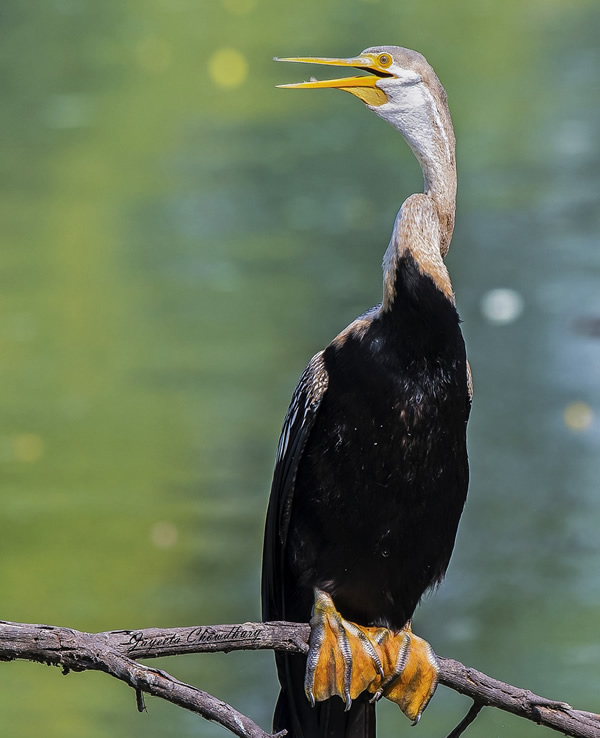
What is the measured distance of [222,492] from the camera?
3342 mm

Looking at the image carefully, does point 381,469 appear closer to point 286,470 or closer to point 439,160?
point 286,470

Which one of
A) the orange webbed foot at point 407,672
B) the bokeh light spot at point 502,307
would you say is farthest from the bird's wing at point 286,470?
the bokeh light spot at point 502,307

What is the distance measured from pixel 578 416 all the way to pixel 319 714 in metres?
1.81

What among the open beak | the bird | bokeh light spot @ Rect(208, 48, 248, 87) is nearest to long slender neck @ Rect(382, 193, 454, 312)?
the bird

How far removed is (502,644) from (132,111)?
2.09 metres

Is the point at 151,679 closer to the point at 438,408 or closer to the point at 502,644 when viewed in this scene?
the point at 438,408

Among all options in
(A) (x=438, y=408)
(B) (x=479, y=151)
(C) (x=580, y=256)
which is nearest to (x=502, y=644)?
(C) (x=580, y=256)

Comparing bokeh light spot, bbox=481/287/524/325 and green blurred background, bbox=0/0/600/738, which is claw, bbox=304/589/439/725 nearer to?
green blurred background, bbox=0/0/600/738

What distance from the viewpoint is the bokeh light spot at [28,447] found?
3.39 meters

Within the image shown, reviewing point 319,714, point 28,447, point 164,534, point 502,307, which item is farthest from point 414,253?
point 28,447

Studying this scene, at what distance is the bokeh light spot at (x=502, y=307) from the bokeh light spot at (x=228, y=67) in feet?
3.56

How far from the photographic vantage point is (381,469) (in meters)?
1.67

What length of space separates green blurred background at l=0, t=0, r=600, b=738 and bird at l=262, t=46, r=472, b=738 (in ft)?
5.11

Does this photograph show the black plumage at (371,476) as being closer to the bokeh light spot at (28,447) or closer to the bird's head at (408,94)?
the bird's head at (408,94)
